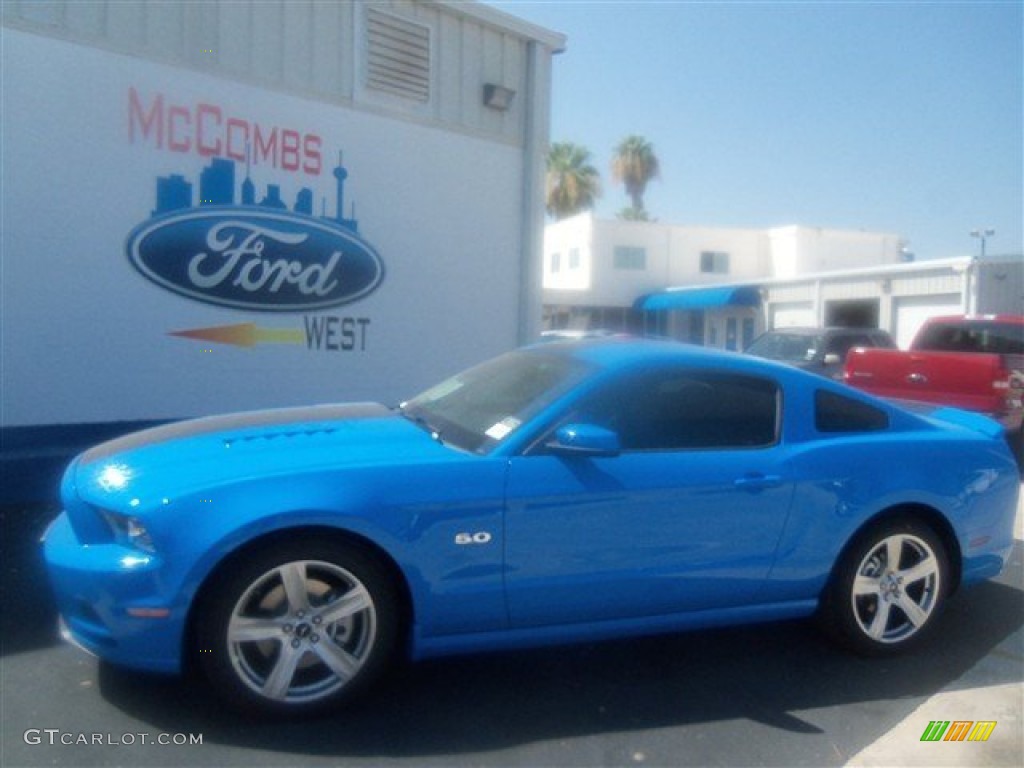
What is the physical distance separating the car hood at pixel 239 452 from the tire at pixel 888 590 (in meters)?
1.92

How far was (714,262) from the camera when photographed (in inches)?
1294

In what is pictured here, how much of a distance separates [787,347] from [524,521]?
37.1ft

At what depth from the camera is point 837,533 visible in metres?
3.95

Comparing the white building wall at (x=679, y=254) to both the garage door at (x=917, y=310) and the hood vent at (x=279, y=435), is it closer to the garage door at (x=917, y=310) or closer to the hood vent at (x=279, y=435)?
the garage door at (x=917, y=310)

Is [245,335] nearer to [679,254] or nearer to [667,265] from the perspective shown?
[667,265]

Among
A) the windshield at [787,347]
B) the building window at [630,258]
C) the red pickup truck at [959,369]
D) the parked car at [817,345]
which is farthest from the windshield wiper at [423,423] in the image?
the building window at [630,258]

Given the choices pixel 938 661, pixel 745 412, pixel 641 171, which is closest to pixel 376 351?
pixel 745 412

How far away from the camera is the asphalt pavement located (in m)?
3.12

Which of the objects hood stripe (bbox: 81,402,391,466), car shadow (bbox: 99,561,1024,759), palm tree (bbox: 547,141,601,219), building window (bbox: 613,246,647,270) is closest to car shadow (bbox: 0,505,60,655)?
car shadow (bbox: 99,561,1024,759)

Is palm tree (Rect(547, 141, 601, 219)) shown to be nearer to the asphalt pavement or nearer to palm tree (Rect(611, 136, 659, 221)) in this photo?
palm tree (Rect(611, 136, 659, 221))

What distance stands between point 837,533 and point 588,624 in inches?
48.3

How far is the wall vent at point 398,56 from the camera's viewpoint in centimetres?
872

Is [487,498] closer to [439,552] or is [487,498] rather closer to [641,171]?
[439,552]

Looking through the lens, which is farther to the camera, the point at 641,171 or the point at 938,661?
the point at 641,171
